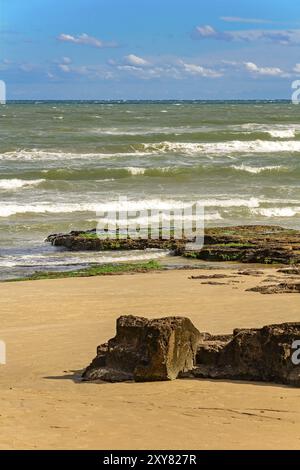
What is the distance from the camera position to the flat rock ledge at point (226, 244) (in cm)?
1814

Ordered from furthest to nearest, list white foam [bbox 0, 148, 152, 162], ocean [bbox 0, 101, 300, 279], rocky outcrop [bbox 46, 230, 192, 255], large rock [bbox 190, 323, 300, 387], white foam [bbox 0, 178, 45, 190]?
white foam [bbox 0, 148, 152, 162] → white foam [bbox 0, 178, 45, 190] → ocean [bbox 0, 101, 300, 279] → rocky outcrop [bbox 46, 230, 192, 255] → large rock [bbox 190, 323, 300, 387]

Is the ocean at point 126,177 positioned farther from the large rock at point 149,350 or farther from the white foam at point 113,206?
the large rock at point 149,350

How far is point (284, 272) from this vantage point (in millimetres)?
16266

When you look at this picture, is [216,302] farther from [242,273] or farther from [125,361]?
[125,361]

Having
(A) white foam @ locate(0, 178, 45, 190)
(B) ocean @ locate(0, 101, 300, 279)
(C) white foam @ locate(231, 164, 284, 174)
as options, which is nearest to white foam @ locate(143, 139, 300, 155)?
(B) ocean @ locate(0, 101, 300, 279)

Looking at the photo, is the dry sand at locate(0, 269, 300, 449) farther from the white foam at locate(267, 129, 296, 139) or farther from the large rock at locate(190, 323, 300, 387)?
the white foam at locate(267, 129, 296, 139)

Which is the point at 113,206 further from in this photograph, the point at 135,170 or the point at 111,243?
the point at 135,170

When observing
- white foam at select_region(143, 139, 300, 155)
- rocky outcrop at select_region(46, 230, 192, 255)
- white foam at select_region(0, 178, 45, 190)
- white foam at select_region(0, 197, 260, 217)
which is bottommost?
rocky outcrop at select_region(46, 230, 192, 255)

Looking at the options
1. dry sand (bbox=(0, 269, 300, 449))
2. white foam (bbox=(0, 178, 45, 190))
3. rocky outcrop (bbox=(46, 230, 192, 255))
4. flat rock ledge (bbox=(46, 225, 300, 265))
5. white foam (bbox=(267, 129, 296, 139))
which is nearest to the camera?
dry sand (bbox=(0, 269, 300, 449))

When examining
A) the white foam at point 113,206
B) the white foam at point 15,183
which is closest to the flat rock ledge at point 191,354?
the white foam at point 113,206

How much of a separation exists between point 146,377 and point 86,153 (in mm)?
37240

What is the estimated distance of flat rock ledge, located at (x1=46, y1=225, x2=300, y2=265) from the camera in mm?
18141

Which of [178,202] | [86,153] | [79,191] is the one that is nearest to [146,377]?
[178,202]

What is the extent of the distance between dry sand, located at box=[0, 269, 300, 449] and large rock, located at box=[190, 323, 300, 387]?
15cm
